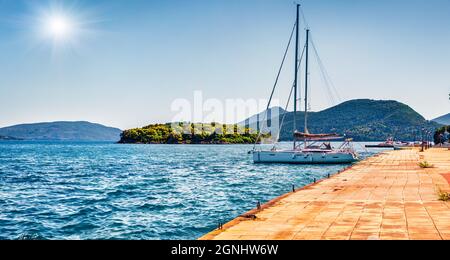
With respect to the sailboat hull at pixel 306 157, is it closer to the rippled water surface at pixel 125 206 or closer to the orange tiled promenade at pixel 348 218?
the rippled water surface at pixel 125 206

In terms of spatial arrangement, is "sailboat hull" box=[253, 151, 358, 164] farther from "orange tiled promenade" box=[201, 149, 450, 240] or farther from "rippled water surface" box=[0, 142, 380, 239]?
"orange tiled promenade" box=[201, 149, 450, 240]

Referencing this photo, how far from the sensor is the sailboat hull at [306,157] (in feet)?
198

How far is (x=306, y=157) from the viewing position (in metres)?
60.4

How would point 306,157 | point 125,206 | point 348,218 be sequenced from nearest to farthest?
1. point 348,218
2. point 125,206
3. point 306,157

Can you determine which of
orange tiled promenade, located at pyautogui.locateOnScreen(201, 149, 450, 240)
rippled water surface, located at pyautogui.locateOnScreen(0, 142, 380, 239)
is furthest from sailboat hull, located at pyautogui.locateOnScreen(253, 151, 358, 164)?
orange tiled promenade, located at pyautogui.locateOnScreen(201, 149, 450, 240)

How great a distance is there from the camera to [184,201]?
26234 millimetres

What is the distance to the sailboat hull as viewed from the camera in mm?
60219

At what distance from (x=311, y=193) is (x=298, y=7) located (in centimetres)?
5011

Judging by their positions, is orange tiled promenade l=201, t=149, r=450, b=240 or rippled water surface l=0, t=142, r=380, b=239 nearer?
orange tiled promenade l=201, t=149, r=450, b=240

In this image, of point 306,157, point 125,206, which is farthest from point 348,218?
point 306,157

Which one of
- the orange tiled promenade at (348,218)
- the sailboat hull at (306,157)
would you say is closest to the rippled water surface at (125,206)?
the orange tiled promenade at (348,218)

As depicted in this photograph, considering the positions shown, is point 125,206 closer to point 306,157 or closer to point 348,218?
point 348,218

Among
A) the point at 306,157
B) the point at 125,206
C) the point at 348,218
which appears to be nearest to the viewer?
the point at 348,218

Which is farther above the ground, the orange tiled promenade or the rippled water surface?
the orange tiled promenade
